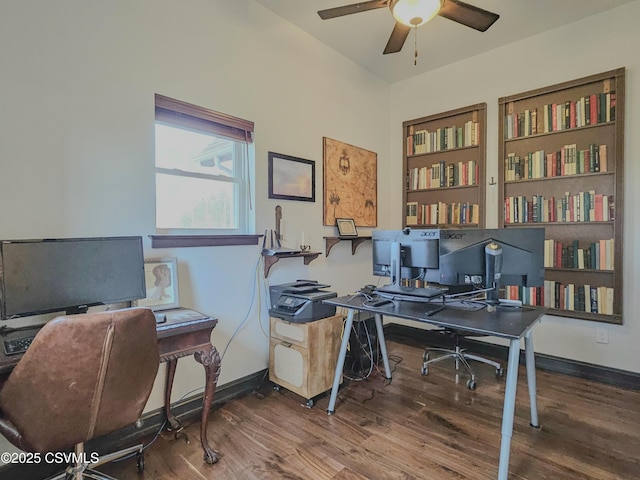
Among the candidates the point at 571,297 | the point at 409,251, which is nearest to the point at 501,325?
the point at 409,251

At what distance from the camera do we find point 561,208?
9.77 feet

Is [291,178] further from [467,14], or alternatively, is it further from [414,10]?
[467,14]

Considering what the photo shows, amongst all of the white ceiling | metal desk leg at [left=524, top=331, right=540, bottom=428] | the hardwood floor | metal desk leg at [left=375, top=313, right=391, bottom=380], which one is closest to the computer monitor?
metal desk leg at [left=524, top=331, right=540, bottom=428]

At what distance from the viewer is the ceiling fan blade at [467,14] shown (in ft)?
6.60

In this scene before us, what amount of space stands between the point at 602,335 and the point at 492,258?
64.2 inches

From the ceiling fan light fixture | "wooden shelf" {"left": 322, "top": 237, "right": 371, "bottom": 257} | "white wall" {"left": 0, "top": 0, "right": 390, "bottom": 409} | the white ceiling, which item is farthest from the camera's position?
"wooden shelf" {"left": 322, "top": 237, "right": 371, "bottom": 257}

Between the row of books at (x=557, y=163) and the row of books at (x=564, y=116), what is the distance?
7.4 inches

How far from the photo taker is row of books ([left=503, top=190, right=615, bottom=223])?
2.79 m

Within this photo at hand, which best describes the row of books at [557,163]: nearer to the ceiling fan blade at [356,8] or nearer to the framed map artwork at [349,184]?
the framed map artwork at [349,184]

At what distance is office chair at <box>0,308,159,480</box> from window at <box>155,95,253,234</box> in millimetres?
1077

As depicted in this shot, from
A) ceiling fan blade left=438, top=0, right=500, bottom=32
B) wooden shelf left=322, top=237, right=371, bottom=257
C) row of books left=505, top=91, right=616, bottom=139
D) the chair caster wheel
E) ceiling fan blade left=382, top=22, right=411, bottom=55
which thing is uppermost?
ceiling fan blade left=382, top=22, right=411, bottom=55

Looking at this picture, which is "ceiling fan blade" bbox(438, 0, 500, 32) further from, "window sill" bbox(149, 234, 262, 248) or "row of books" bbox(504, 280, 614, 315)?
"row of books" bbox(504, 280, 614, 315)

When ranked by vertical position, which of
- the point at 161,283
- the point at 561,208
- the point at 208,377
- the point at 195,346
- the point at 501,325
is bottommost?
the point at 208,377

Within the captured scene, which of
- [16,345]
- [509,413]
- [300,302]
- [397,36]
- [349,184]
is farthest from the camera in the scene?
[349,184]
